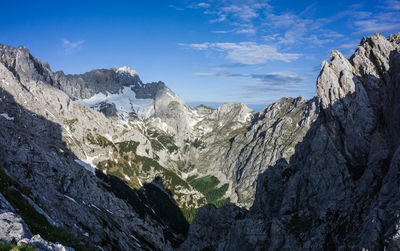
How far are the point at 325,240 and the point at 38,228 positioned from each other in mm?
44059

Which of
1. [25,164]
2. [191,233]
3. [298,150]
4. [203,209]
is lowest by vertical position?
[191,233]

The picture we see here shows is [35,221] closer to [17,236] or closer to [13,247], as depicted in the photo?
[17,236]

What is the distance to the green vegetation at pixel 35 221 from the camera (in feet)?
105

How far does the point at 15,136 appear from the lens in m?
96.6

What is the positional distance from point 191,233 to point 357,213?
6961cm

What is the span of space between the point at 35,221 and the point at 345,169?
56454 millimetres

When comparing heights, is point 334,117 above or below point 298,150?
above

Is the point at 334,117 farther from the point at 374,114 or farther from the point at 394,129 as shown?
the point at 394,129

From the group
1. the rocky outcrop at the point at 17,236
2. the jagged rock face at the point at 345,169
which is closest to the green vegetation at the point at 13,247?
the rocky outcrop at the point at 17,236

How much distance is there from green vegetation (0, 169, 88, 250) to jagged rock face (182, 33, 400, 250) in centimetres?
3694

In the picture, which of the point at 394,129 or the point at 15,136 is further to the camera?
the point at 15,136

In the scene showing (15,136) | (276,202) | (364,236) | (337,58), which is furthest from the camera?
(15,136)

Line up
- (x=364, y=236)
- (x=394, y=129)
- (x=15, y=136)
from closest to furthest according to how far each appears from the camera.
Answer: (x=364, y=236) < (x=394, y=129) < (x=15, y=136)

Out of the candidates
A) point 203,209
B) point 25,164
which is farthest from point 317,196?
point 25,164
